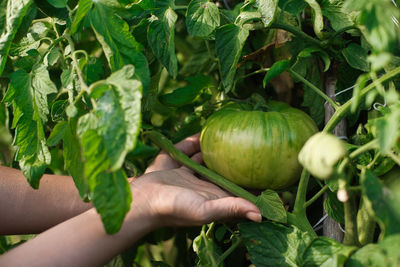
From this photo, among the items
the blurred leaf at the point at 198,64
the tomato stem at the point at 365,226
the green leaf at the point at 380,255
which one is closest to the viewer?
the green leaf at the point at 380,255

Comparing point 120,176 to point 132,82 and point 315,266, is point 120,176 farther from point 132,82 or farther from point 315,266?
point 315,266

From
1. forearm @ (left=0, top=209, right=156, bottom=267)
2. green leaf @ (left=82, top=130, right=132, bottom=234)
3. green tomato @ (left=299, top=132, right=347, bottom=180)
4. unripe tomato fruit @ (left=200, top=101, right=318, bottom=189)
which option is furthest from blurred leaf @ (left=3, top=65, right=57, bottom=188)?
green tomato @ (left=299, top=132, right=347, bottom=180)

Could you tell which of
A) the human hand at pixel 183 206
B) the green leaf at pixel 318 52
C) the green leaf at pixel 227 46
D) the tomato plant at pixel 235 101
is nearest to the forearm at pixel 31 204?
the tomato plant at pixel 235 101

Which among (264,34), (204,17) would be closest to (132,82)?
(204,17)

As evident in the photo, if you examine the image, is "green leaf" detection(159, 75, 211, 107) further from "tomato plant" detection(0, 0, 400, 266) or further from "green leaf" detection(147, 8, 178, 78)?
"green leaf" detection(147, 8, 178, 78)

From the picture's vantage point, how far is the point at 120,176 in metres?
0.52

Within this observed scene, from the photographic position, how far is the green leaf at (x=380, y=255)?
1.40 ft

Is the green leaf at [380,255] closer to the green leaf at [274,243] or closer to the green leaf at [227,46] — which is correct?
the green leaf at [274,243]

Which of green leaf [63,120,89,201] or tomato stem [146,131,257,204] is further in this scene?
tomato stem [146,131,257,204]

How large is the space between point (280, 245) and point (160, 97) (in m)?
0.43

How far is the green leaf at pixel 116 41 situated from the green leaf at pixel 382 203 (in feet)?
1.18

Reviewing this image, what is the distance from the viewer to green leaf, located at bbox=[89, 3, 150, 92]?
0.62 m

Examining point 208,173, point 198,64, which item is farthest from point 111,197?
point 198,64

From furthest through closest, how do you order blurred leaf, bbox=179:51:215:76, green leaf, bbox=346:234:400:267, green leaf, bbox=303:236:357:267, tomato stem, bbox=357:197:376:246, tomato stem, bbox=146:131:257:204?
blurred leaf, bbox=179:51:215:76, tomato stem, bbox=146:131:257:204, tomato stem, bbox=357:197:376:246, green leaf, bbox=303:236:357:267, green leaf, bbox=346:234:400:267
